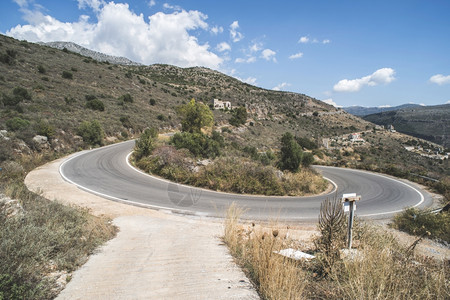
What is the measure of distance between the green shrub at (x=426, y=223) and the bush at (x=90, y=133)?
25.4 metres

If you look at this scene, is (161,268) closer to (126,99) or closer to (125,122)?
(125,122)

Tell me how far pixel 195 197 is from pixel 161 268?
6.98 metres

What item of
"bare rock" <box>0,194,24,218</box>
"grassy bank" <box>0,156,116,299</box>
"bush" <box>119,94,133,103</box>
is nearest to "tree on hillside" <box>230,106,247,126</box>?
"bush" <box>119,94,133,103</box>

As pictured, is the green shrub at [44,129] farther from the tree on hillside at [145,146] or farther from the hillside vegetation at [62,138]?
the tree on hillside at [145,146]

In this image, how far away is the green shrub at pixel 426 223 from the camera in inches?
324

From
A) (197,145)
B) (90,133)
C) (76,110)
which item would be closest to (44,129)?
(90,133)

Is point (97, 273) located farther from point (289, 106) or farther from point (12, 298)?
point (289, 106)

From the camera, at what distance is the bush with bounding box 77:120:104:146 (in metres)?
22.1

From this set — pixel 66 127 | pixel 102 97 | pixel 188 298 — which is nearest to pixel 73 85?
pixel 102 97

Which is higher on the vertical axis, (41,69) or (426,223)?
(41,69)

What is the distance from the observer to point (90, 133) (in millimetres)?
22469

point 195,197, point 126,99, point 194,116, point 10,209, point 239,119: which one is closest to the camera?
point 10,209

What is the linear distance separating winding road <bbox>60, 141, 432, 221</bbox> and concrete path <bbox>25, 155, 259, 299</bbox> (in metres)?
2.62

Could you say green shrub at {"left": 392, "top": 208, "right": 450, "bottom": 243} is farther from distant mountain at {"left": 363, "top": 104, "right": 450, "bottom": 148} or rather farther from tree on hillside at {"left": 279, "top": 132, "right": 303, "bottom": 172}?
distant mountain at {"left": 363, "top": 104, "right": 450, "bottom": 148}
